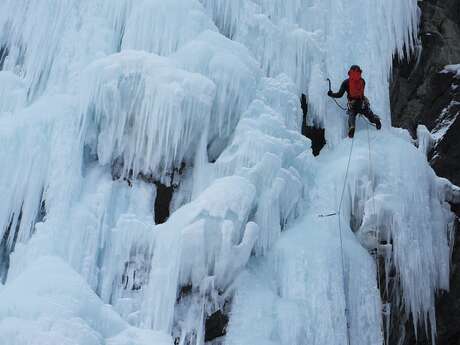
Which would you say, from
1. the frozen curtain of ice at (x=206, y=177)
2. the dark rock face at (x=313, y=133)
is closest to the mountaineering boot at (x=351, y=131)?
the frozen curtain of ice at (x=206, y=177)

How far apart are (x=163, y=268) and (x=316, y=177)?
2320 mm

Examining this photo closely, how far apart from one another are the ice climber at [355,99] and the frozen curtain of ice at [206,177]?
196 mm

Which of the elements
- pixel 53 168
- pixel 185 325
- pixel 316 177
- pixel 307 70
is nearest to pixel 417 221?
pixel 316 177

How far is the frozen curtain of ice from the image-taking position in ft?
21.4

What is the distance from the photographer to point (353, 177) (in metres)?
7.55

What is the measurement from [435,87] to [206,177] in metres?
4.87

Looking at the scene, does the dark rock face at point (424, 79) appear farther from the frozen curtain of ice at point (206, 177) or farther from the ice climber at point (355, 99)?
the ice climber at point (355, 99)

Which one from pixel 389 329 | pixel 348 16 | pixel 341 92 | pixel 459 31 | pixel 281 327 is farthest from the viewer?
pixel 459 31

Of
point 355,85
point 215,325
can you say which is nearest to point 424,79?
point 355,85

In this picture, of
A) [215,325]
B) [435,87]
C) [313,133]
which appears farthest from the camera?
[435,87]

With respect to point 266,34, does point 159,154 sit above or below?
below

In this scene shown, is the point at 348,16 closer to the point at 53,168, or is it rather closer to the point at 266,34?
the point at 266,34

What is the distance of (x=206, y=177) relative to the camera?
7.32m

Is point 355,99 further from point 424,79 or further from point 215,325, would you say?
point 215,325
